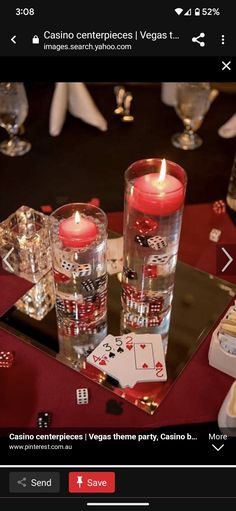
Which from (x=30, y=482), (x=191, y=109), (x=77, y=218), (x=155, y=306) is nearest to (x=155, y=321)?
(x=155, y=306)

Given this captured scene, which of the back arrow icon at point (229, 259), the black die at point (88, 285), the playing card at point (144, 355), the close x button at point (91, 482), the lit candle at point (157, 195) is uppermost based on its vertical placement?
the lit candle at point (157, 195)

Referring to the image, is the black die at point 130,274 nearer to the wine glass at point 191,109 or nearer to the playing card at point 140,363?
the playing card at point 140,363

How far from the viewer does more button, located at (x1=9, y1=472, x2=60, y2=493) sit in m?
0.90

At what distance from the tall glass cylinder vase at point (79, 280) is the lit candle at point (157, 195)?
0.30ft

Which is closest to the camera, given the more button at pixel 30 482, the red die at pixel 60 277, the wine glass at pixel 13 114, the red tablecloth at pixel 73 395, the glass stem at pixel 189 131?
the more button at pixel 30 482

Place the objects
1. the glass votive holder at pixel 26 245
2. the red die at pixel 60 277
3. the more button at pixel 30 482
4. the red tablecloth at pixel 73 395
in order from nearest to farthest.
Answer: the more button at pixel 30 482, the red tablecloth at pixel 73 395, the red die at pixel 60 277, the glass votive holder at pixel 26 245

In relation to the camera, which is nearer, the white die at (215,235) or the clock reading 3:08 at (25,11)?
the clock reading 3:08 at (25,11)

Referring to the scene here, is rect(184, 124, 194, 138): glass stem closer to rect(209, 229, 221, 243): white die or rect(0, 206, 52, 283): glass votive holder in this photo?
rect(209, 229, 221, 243): white die

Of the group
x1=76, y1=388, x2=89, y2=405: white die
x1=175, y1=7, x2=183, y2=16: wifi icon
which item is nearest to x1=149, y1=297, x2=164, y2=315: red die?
x1=76, y1=388, x2=89, y2=405: white die

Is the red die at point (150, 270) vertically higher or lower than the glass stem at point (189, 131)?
lower

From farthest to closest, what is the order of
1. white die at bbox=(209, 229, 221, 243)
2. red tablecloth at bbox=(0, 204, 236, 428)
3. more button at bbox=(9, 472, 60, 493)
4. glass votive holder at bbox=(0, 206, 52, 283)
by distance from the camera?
white die at bbox=(209, 229, 221, 243) < glass votive holder at bbox=(0, 206, 52, 283) < red tablecloth at bbox=(0, 204, 236, 428) < more button at bbox=(9, 472, 60, 493)

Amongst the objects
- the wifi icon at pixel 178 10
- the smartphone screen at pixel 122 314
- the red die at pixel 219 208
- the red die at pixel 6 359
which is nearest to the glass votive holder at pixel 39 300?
the smartphone screen at pixel 122 314

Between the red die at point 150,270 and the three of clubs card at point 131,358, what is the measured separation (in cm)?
13

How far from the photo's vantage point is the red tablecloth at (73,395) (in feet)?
3.34
